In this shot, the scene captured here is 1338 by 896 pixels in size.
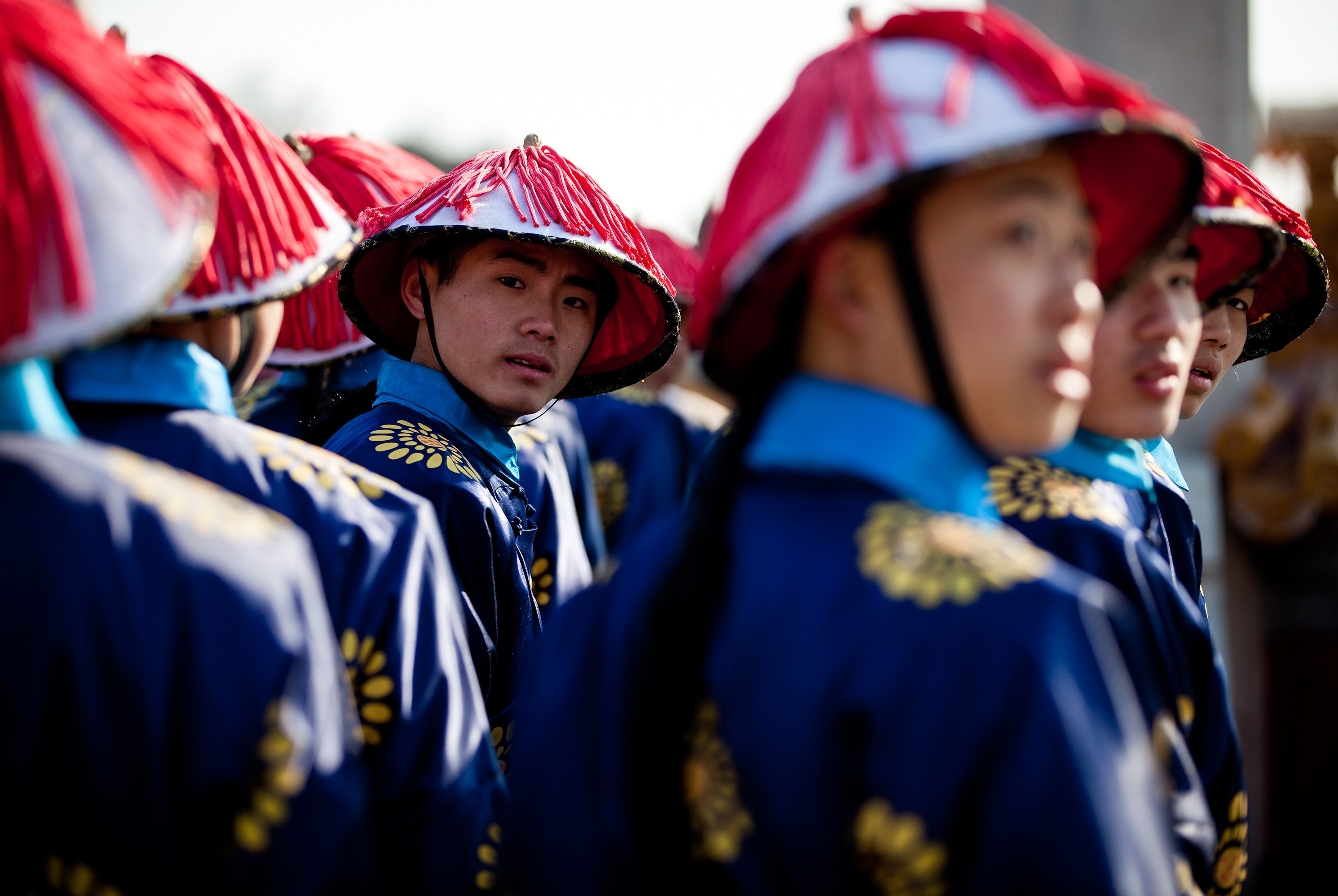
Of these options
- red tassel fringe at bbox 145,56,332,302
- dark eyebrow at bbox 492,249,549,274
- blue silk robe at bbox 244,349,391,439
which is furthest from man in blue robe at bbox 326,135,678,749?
blue silk robe at bbox 244,349,391,439

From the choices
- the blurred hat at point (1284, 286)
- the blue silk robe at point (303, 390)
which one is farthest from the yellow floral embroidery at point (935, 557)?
the blue silk robe at point (303, 390)

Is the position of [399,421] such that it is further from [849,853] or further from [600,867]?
[849,853]

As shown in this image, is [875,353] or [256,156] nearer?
[875,353]

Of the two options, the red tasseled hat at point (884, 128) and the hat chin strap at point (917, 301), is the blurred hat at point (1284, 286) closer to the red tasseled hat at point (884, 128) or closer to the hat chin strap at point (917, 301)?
the red tasseled hat at point (884, 128)

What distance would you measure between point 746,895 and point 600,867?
20cm

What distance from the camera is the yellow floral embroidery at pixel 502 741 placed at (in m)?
2.40

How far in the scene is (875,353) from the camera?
133 centimetres

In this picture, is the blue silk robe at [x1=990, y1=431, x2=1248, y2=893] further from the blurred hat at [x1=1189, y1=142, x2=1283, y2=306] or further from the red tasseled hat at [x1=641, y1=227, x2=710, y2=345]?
the red tasseled hat at [x1=641, y1=227, x2=710, y2=345]

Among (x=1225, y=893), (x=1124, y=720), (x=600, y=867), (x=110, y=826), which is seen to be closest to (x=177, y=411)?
(x=110, y=826)

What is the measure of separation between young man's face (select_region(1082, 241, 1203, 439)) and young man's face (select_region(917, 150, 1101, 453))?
0.75 m

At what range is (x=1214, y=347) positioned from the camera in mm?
2664

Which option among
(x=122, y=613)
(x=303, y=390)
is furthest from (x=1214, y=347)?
(x=303, y=390)

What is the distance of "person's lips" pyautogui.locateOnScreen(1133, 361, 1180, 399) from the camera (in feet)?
6.46

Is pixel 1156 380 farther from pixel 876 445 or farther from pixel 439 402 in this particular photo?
pixel 439 402
